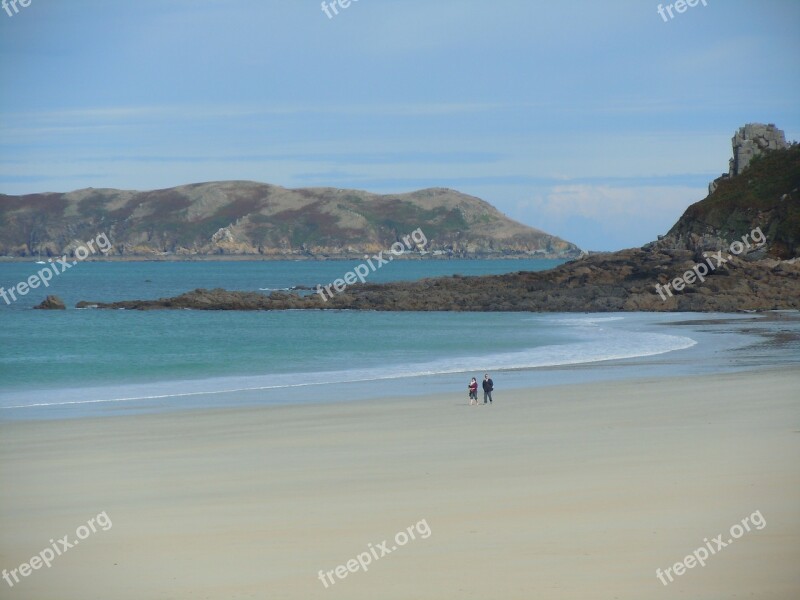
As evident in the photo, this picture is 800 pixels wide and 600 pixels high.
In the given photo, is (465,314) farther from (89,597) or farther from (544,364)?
(89,597)

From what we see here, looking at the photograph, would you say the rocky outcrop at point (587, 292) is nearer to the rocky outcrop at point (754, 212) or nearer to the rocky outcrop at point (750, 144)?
the rocky outcrop at point (754, 212)

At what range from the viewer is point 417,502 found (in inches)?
429

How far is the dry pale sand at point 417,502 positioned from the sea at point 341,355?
494cm

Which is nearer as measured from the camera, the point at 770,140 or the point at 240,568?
the point at 240,568

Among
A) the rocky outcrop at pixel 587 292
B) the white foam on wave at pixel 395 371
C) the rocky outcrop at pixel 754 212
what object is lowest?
the white foam on wave at pixel 395 371

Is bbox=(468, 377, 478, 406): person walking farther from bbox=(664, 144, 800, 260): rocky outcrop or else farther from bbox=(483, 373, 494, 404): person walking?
bbox=(664, 144, 800, 260): rocky outcrop

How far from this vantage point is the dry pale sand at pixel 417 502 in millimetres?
8469

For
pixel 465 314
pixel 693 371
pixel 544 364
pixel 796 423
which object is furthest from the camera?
pixel 465 314

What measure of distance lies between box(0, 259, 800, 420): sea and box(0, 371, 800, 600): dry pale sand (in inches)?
194

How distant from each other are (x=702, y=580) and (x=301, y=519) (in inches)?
156

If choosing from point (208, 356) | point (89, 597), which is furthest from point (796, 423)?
point (208, 356)

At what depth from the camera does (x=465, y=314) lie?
57844mm

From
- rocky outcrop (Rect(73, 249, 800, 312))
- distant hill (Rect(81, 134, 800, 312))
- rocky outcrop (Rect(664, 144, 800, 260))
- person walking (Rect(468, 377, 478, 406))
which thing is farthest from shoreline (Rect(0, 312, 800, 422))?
rocky outcrop (Rect(664, 144, 800, 260))

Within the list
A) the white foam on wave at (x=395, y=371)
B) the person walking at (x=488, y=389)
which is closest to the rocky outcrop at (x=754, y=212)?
the white foam on wave at (x=395, y=371)
